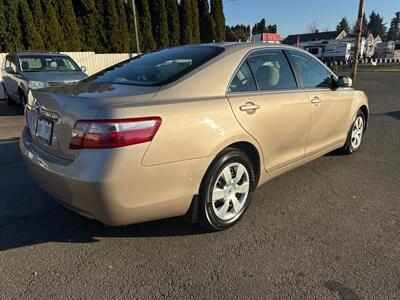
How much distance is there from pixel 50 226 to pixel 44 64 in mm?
7597

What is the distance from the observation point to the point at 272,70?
11.7ft

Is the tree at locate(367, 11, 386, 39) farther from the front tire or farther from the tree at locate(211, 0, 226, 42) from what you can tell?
the front tire

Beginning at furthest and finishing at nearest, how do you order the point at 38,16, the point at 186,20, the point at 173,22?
the point at 186,20
the point at 173,22
the point at 38,16

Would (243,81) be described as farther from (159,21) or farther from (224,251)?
(159,21)

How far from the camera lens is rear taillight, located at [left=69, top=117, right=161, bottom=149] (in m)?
2.27

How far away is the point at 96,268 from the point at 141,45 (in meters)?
21.6

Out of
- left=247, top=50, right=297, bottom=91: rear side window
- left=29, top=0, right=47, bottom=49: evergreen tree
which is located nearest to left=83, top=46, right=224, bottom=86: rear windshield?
left=247, top=50, right=297, bottom=91: rear side window

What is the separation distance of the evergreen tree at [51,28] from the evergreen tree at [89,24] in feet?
7.99

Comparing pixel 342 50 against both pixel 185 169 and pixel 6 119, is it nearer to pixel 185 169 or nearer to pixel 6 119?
A: pixel 6 119

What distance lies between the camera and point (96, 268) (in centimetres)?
259

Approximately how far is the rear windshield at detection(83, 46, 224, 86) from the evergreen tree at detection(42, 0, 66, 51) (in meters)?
14.8

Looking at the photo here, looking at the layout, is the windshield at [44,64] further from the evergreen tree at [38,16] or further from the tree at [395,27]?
the tree at [395,27]

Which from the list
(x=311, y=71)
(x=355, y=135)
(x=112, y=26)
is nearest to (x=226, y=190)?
(x=311, y=71)

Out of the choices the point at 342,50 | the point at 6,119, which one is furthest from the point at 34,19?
the point at 342,50
